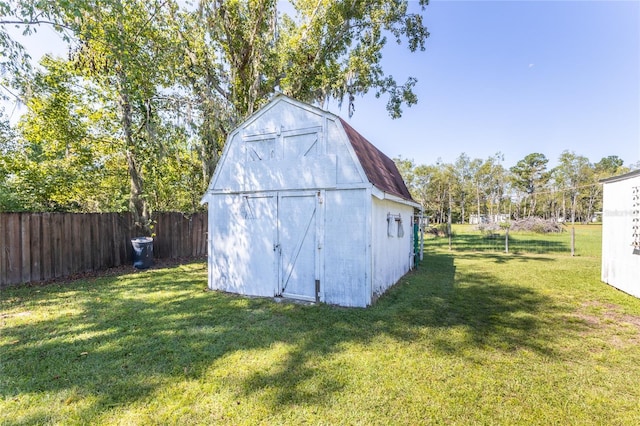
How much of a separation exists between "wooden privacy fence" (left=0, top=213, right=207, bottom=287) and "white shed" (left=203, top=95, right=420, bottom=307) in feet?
14.6

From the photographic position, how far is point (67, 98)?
8977 mm

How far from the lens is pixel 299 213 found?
19.0 ft

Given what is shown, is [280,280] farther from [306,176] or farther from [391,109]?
[391,109]

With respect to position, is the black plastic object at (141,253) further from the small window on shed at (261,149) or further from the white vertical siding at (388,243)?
the white vertical siding at (388,243)

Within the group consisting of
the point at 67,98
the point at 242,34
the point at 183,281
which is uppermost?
the point at 242,34

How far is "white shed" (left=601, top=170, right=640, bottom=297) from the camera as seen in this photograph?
6.24 metres

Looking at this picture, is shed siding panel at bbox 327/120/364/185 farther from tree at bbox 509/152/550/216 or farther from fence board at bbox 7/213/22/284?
tree at bbox 509/152/550/216

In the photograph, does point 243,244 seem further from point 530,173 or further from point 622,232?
point 530,173

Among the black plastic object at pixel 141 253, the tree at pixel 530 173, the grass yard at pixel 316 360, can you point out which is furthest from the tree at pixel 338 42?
the tree at pixel 530 173

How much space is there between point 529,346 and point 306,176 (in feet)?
15.0

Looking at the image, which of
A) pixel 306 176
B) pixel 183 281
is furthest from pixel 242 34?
pixel 183 281

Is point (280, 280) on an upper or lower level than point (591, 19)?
lower

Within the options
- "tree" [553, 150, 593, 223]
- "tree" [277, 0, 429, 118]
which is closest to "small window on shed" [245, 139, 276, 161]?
"tree" [277, 0, 429, 118]

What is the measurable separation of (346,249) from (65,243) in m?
8.06
